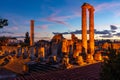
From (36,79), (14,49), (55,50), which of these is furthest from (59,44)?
Result: (36,79)

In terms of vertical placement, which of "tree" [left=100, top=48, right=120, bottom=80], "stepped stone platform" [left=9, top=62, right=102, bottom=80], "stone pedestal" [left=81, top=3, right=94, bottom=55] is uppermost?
"stone pedestal" [left=81, top=3, right=94, bottom=55]

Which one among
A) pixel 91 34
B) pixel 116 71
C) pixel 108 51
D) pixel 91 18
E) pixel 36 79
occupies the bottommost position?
pixel 36 79

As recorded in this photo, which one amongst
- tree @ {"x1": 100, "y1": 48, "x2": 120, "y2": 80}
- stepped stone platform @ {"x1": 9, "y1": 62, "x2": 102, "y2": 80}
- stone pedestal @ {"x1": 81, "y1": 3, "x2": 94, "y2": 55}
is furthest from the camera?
stone pedestal @ {"x1": 81, "y1": 3, "x2": 94, "y2": 55}

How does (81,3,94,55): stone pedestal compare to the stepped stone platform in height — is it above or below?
above

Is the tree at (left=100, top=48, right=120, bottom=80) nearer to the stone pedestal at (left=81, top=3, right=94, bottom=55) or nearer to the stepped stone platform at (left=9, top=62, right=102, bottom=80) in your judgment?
the stepped stone platform at (left=9, top=62, right=102, bottom=80)

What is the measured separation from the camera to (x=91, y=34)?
3034 cm

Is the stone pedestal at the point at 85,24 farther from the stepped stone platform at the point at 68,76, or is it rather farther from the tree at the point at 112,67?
the tree at the point at 112,67

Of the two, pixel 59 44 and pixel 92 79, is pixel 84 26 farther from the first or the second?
pixel 92 79

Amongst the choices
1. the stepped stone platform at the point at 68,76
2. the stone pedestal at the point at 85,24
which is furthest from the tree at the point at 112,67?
the stone pedestal at the point at 85,24

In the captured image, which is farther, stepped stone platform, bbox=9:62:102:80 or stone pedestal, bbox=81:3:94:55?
stone pedestal, bbox=81:3:94:55

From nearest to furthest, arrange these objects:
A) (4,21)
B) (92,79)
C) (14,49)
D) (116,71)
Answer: (116,71) < (92,79) < (4,21) < (14,49)

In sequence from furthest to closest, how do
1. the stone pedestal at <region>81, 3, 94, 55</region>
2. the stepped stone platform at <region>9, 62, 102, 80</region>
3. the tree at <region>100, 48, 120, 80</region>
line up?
the stone pedestal at <region>81, 3, 94, 55</region>
the stepped stone platform at <region>9, 62, 102, 80</region>
the tree at <region>100, 48, 120, 80</region>

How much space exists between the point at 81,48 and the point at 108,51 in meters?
21.2

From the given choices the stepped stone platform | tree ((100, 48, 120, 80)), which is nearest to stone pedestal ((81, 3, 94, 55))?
the stepped stone platform
